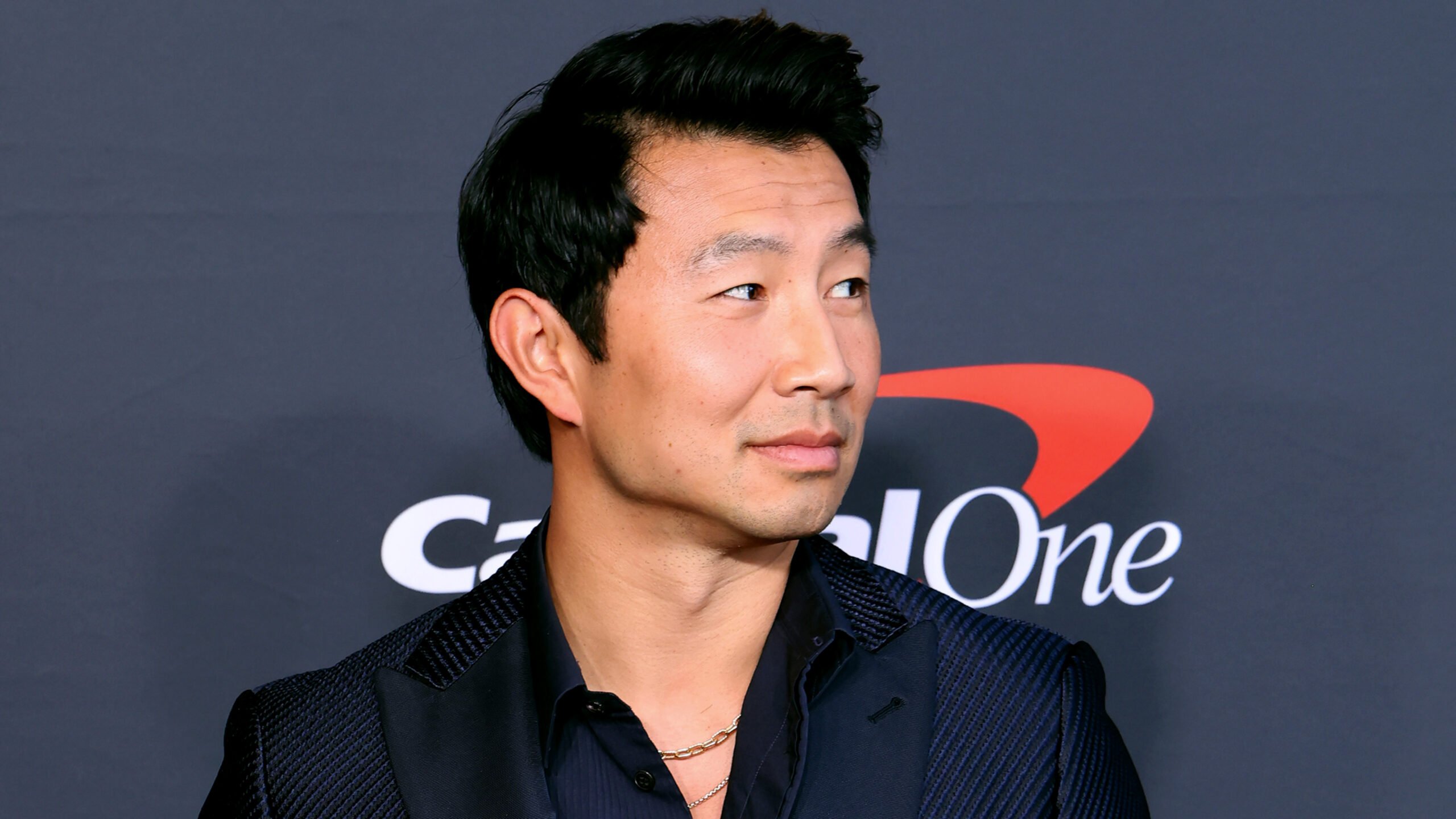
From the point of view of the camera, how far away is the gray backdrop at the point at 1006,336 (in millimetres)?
2346

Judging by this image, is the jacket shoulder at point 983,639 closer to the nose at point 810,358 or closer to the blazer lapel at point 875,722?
the blazer lapel at point 875,722

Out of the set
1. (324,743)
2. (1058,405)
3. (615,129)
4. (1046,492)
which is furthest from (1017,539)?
(324,743)

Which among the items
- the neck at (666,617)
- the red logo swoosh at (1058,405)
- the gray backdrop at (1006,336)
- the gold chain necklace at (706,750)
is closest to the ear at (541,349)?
the neck at (666,617)

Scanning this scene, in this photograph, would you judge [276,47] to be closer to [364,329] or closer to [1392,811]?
[364,329]

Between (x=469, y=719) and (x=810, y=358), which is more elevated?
(x=810, y=358)

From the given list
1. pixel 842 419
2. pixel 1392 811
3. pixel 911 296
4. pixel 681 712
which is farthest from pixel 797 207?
pixel 1392 811

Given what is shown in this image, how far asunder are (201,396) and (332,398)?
205 mm

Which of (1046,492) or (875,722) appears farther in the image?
(1046,492)

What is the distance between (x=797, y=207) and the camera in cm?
153

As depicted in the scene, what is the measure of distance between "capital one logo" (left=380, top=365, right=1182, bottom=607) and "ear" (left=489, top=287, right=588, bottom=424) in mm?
763

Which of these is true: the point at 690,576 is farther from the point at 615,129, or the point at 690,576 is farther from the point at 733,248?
the point at 615,129

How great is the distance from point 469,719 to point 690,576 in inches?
11.3

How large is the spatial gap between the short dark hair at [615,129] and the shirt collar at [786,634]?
11.9 inches

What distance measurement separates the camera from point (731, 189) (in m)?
1.53
